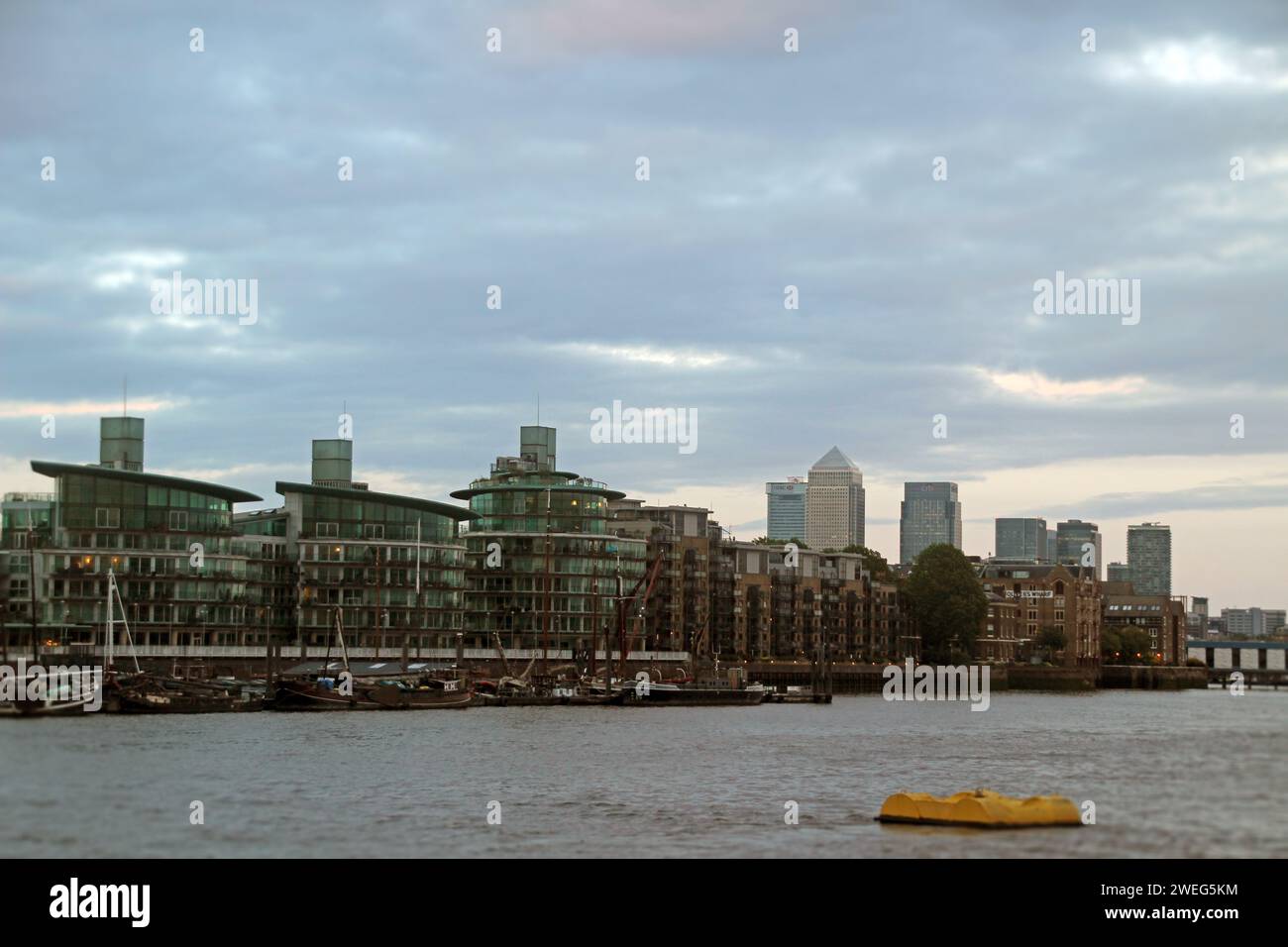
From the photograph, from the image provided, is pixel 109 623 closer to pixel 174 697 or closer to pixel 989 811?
pixel 174 697

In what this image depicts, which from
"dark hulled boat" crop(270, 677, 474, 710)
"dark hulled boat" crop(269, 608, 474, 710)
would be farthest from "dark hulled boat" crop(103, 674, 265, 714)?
"dark hulled boat" crop(269, 608, 474, 710)

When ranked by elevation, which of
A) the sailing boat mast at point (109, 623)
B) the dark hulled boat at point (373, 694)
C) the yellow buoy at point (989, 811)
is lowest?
the dark hulled boat at point (373, 694)

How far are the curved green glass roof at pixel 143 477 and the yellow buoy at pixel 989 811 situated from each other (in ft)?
455

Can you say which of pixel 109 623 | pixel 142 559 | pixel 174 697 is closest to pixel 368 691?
pixel 174 697

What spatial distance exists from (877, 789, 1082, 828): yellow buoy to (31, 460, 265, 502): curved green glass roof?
138629mm

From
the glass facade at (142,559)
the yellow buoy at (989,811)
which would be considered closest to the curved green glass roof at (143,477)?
the glass facade at (142,559)

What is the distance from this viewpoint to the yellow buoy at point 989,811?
188 feet

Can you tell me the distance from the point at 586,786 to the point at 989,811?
27035 millimetres

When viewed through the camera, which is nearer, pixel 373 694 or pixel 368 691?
pixel 373 694

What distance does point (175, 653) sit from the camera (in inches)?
7185

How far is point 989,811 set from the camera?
57.4 m

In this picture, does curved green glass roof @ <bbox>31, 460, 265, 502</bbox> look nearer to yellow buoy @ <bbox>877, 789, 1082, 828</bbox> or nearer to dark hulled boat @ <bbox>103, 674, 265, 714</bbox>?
dark hulled boat @ <bbox>103, 674, 265, 714</bbox>

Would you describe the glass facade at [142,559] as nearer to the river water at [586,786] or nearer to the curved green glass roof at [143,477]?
the curved green glass roof at [143,477]
